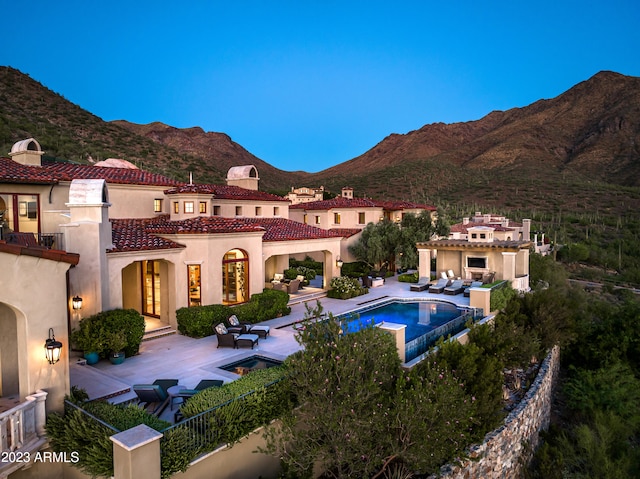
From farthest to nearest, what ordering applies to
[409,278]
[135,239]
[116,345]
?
[409,278], [135,239], [116,345]

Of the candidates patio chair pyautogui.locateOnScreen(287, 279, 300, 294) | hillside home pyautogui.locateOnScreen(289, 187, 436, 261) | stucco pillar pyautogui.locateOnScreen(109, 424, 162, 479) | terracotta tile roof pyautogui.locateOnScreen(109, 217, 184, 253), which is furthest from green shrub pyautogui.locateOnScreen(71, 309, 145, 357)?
hillside home pyautogui.locateOnScreen(289, 187, 436, 261)

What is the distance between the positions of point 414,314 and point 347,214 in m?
16.0

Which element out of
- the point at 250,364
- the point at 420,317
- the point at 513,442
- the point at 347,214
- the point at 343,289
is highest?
the point at 347,214

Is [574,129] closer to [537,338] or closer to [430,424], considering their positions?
[537,338]

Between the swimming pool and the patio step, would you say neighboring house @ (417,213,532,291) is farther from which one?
the patio step

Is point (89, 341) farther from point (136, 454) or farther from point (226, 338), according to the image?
point (136, 454)

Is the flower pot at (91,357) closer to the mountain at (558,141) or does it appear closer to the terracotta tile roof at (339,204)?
the terracotta tile roof at (339,204)

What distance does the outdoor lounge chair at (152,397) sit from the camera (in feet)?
31.1

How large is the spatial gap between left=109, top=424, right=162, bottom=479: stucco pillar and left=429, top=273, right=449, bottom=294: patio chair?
2018 cm

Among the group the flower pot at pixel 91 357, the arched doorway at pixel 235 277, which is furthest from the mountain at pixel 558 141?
the flower pot at pixel 91 357

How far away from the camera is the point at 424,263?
90.4ft

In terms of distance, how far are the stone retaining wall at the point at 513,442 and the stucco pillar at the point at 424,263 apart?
33.4ft

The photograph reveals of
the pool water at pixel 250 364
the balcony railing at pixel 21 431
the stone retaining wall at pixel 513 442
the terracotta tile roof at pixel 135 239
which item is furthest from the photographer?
the terracotta tile roof at pixel 135 239

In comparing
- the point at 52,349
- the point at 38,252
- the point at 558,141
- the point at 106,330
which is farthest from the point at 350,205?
the point at 558,141
